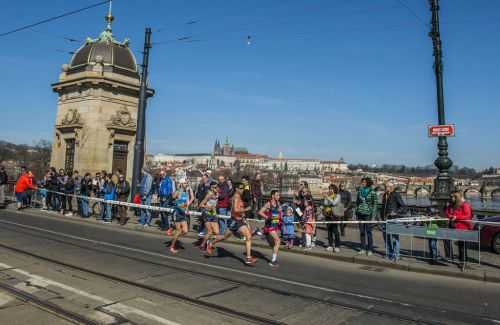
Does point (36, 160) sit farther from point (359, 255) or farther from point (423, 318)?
point (423, 318)

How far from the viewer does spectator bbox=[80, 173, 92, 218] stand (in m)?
16.5

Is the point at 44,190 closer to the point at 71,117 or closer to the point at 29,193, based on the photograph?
the point at 29,193

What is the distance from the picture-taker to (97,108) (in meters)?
18.9

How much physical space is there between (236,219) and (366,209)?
3.43 meters

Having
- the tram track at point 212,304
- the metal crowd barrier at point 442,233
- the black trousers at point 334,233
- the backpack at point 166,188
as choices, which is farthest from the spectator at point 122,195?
the metal crowd barrier at point 442,233

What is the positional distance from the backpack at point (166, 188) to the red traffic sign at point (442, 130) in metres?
8.26

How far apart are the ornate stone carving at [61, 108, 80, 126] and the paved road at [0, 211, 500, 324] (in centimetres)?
1006

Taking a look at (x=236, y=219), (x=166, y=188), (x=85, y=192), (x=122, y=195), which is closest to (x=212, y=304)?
(x=236, y=219)

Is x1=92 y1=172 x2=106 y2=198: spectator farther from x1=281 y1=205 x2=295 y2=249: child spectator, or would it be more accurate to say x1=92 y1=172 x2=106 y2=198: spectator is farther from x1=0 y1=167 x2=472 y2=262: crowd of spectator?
x1=281 y1=205 x2=295 y2=249: child spectator

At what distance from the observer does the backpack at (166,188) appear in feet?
44.7

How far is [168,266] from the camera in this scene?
8.07 m

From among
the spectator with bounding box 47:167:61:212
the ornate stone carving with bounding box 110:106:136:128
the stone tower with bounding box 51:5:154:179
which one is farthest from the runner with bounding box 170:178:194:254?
the ornate stone carving with bounding box 110:106:136:128

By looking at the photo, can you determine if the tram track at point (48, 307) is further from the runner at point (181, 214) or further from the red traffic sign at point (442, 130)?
the red traffic sign at point (442, 130)

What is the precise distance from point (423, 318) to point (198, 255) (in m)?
5.48
